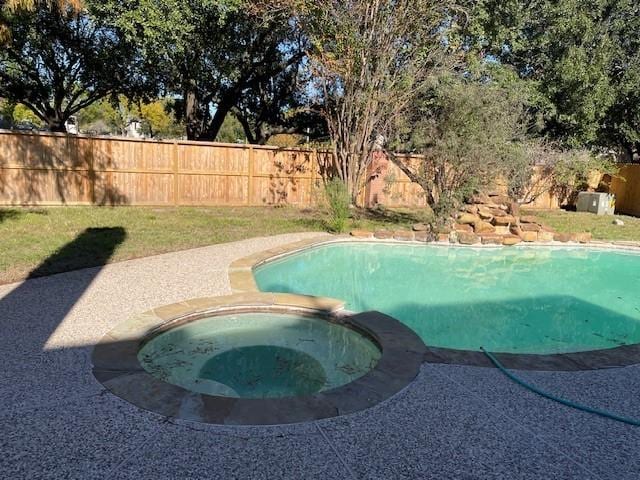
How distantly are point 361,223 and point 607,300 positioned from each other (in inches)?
224

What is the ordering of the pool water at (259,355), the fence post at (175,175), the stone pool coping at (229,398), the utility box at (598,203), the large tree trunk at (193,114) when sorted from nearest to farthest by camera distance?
1. the stone pool coping at (229,398)
2. the pool water at (259,355)
3. the fence post at (175,175)
4. the utility box at (598,203)
5. the large tree trunk at (193,114)

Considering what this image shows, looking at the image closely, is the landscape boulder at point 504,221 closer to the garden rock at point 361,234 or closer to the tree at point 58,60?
the garden rock at point 361,234

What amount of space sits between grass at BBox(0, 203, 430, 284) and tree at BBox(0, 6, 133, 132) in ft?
20.8

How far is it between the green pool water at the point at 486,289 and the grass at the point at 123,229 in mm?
1995

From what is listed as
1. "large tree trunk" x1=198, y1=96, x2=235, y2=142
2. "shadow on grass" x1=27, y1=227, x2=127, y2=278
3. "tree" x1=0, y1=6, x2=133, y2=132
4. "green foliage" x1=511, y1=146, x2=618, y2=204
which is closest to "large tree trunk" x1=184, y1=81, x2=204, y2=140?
"large tree trunk" x1=198, y1=96, x2=235, y2=142

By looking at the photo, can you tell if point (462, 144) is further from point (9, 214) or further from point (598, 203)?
point (9, 214)

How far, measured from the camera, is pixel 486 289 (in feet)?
22.3

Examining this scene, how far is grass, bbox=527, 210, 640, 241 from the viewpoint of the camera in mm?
11181

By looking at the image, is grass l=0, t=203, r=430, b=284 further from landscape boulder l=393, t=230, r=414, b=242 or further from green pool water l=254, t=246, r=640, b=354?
green pool water l=254, t=246, r=640, b=354

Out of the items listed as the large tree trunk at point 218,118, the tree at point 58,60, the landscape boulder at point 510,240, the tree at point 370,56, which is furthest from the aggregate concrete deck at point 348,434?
the large tree trunk at point 218,118

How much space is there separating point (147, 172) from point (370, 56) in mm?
6819

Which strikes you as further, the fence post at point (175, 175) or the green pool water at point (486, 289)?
the fence post at point (175, 175)

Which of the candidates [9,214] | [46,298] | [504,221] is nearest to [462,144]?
[504,221]

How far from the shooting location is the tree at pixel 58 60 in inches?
564
